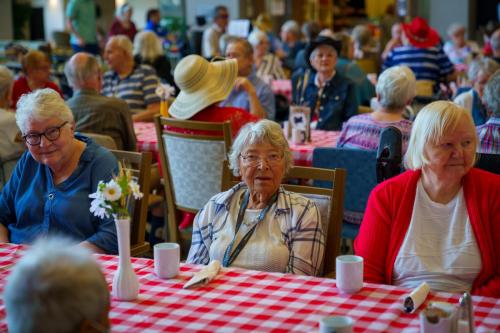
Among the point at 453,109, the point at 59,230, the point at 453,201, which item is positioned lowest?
the point at 59,230

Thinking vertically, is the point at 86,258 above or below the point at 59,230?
above

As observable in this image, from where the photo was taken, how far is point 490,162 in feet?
10.4

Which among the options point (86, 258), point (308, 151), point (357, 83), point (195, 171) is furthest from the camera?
point (357, 83)

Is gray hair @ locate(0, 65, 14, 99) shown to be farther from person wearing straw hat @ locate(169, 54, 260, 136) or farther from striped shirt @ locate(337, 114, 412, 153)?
striped shirt @ locate(337, 114, 412, 153)

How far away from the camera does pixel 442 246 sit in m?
2.76

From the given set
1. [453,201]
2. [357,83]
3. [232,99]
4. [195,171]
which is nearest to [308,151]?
[195,171]

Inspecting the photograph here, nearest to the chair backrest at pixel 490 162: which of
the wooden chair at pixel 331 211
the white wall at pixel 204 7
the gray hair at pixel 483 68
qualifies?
the wooden chair at pixel 331 211

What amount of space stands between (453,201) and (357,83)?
4.82m

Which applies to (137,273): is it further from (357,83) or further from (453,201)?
(357,83)

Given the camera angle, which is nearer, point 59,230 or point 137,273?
point 137,273

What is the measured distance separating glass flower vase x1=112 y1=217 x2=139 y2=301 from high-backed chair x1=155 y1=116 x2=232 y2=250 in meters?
1.82

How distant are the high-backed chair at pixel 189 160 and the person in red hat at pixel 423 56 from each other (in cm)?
420

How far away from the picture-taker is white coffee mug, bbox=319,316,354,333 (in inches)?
78.6

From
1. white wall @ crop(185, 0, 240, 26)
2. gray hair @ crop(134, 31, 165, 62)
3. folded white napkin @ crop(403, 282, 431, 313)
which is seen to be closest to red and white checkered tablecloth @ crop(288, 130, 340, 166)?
folded white napkin @ crop(403, 282, 431, 313)
